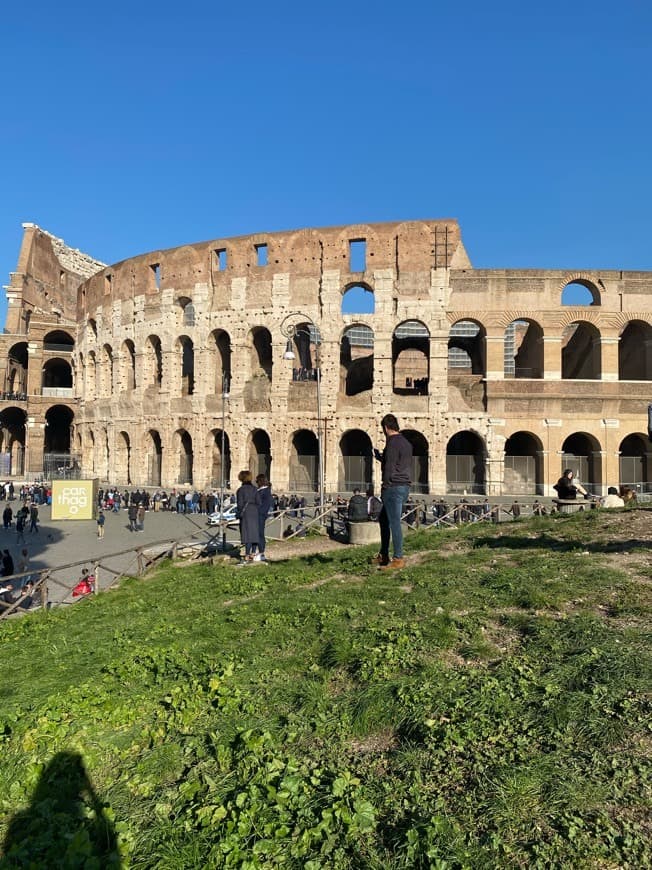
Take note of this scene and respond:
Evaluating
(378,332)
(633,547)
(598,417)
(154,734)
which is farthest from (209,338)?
(154,734)

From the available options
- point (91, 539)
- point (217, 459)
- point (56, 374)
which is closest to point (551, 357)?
point (217, 459)

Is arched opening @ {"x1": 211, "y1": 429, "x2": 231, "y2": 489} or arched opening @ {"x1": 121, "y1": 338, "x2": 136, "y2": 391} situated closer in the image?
arched opening @ {"x1": 211, "y1": 429, "x2": 231, "y2": 489}

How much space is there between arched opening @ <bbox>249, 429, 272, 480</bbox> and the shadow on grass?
27.6 metres

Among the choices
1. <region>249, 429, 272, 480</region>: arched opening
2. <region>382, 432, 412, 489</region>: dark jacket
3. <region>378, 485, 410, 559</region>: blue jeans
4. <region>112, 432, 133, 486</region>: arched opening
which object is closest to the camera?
<region>382, 432, 412, 489</region>: dark jacket

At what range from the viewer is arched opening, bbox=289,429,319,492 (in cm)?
2891

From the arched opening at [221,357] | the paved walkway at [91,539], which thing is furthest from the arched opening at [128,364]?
the paved walkway at [91,539]

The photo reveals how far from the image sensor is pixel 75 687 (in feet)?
13.4

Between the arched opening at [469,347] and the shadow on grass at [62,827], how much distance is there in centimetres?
2606

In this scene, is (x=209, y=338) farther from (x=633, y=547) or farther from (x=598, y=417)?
(x=633, y=547)

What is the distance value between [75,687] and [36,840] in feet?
5.24

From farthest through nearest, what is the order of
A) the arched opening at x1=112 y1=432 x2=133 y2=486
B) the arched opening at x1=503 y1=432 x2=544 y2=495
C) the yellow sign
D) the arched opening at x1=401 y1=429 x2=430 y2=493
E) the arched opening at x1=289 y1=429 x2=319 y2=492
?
1. the arched opening at x1=112 y1=432 x2=133 y2=486
2. the arched opening at x1=289 y1=429 x2=319 y2=492
3. the arched opening at x1=401 y1=429 x2=430 y2=493
4. the arched opening at x1=503 y1=432 x2=544 y2=495
5. the yellow sign

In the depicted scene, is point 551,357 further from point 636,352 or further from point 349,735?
point 349,735

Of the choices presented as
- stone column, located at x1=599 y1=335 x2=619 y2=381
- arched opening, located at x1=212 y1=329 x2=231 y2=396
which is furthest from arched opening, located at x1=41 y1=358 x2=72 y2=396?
stone column, located at x1=599 y1=335 x2=619 y2=381

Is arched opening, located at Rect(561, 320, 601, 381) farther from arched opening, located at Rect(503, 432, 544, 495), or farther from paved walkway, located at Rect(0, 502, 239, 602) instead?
paved walkway, located at Rect(0, 502, 239, 602)
